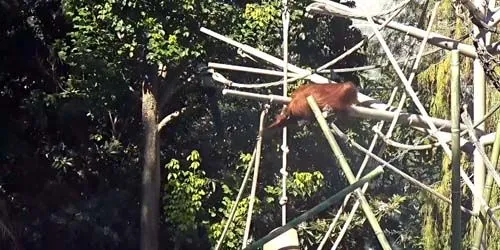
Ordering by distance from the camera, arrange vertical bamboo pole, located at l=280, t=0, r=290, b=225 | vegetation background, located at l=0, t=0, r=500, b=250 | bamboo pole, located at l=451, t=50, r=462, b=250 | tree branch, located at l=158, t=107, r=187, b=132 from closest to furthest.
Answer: bamboo pole, located at l=451, t=50, r=462, b=250 < vertical bamboo pole, located at l=280, t=0, r=290, b=225 < vegetation background, located at l=0, t=0, r=500, b=250 < tree branch, located at l=158, t=107, r=187, b=132

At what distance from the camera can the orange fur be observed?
8.20 feet

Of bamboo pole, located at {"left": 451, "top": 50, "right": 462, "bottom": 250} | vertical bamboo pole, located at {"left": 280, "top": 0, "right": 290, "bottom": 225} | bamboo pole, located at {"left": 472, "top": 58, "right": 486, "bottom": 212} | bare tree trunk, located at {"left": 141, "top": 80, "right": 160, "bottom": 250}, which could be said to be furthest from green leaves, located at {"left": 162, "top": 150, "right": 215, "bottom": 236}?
bamboo pole, located at {"left": 451, "top": 50, "right": 462, "bottom": 250}

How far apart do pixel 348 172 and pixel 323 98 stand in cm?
38

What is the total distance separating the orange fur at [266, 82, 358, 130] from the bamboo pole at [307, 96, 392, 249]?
135 mm

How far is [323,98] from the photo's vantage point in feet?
8.28

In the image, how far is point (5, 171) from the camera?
20.1 feet

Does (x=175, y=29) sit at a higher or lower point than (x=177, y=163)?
higher

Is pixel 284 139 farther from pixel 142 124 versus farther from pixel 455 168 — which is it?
pixel 142 124

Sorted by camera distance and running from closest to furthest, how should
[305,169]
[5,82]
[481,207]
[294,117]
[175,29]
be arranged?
[481,207], [294,117], [175,29], [5,82], [305,169]

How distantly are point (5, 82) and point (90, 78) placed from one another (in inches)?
33.1

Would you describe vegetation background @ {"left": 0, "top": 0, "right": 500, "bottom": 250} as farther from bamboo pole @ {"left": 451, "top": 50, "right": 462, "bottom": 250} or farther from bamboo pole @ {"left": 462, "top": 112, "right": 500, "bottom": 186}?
bamboo pole @ {"left": 451, "top": 50, "right": 462, "bottom": 250}

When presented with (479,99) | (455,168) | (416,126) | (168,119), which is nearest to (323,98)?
(416,126)

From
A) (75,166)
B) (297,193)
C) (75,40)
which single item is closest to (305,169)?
(297,193)

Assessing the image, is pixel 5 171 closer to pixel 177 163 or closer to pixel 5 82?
pixel 5 82
